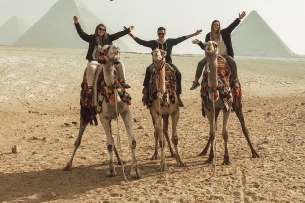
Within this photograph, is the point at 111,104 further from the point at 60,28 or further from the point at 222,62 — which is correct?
the point at 60,28

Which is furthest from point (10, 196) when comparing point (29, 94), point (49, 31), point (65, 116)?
point (49, 31)

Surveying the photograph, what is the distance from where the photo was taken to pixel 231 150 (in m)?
8.52

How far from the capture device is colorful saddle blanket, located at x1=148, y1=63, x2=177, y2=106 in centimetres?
698

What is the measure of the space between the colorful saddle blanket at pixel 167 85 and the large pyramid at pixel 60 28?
494 feet

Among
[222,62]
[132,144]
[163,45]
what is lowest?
[132,144]

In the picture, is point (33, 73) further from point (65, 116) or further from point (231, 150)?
point (231, 150)

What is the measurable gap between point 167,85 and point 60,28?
176585 mm

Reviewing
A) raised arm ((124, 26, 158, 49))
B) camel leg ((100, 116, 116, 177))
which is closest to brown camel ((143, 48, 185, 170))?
raised arm ((124, 26, 158, 49))

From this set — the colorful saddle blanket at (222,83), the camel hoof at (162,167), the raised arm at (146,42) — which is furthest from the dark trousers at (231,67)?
the camel hoof at (162,167)

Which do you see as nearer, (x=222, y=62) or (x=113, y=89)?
(x=113, y=89)

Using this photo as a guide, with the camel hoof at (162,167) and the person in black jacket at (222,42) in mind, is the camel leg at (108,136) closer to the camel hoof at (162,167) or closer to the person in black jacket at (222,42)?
the camel hoof at (162,167)

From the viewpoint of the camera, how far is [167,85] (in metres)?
7.16

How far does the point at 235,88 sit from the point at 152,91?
2007 millimetres

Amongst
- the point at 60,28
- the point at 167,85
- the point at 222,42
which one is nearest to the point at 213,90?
the point at 167,85
